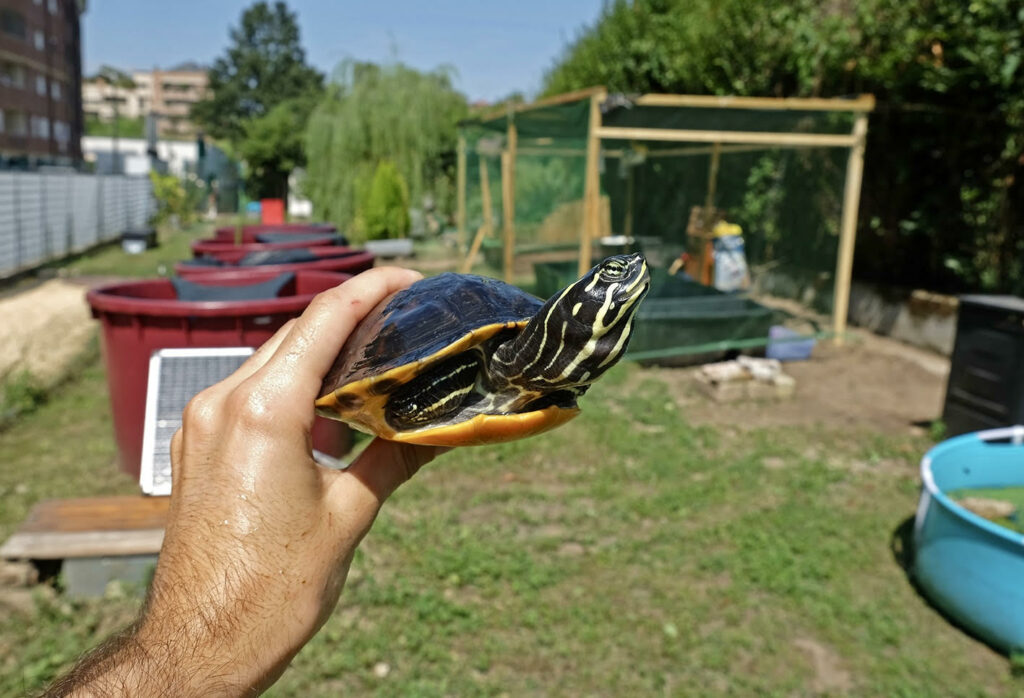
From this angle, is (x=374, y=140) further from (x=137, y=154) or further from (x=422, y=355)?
(x=137, y=154)

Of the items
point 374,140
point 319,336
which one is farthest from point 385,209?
point 319,336

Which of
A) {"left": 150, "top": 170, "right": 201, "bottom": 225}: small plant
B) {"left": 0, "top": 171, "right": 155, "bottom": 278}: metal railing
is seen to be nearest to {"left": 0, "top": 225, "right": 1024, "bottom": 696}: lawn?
{"left": 0, "top": 171, "right": 155, "bottom": 278}: metal railing

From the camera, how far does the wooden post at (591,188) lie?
673 centimetres

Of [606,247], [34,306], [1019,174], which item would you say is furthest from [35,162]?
[1019,174]

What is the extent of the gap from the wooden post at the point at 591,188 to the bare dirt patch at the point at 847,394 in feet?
4.39

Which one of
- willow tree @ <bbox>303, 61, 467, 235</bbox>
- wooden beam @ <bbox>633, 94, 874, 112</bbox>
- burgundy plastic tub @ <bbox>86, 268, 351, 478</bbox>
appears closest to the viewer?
burgundy plastic tub @ <bbox>86, 268, 351, 478</bbox>

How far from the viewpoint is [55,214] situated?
14.2m

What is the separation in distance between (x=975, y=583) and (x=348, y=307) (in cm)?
294

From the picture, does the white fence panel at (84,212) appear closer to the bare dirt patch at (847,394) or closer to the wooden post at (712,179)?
the wooden post at (712,179)

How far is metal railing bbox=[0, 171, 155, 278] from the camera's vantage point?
11.9 metres

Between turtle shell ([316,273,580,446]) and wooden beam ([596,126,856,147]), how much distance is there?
5294mm

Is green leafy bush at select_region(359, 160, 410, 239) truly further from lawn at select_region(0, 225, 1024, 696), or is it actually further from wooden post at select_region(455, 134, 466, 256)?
lawn at select_region(0, 225, 1024, 696)

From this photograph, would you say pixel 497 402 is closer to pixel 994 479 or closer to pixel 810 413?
pixel 994 479

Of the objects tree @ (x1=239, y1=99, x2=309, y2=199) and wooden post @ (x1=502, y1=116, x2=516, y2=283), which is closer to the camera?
wooden post @ (x1=502, y1=116, x2=516, y2=283)
